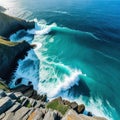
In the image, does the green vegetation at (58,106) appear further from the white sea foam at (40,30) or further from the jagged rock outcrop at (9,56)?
the white sea foam at (40,30)

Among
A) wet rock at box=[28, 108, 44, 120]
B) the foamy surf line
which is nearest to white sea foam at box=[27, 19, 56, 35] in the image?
the foamy surf line

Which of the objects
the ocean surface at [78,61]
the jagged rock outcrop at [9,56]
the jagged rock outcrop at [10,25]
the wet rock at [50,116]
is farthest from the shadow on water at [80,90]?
the jagged rock outcrop at [10,25]

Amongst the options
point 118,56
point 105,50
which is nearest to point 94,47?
point 105,50

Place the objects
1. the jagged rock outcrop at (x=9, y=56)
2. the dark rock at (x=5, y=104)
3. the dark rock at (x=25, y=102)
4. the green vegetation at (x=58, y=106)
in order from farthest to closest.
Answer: the jagged rock outcrop at (x=9, y=56) < the green vegetation at (x=58, y=106) < the dark rock at (x=25, y=102) < the dark rock at (x=5, y=104)

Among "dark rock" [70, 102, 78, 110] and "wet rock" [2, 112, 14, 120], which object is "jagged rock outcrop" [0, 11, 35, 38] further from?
"wet rock" [2, 112, 14, 120]

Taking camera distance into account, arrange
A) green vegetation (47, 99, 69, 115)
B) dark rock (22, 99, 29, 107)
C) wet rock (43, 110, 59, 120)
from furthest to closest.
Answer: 1. green vegetation (47, 99, 69, 115)
2. dark rock (22, 99, 29, 107)
3. wet rock (43, 110, 59, 120)

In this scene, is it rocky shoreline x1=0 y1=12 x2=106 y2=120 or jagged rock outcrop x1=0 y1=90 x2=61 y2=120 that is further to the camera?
rocky shoreline x1=0 y1=12 x2=106 y2=120
